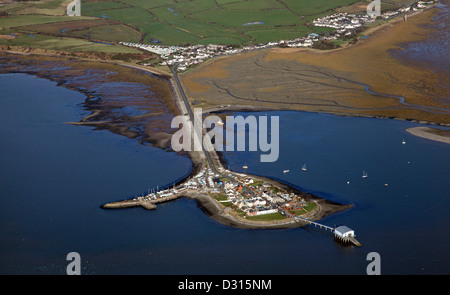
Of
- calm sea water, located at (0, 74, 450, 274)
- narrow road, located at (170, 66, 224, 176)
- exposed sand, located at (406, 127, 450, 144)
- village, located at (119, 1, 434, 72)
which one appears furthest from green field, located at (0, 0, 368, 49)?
exposed sand, located at (406, 127, 450, 144)

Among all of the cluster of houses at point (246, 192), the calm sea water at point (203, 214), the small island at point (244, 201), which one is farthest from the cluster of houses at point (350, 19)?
the small island at point (244, 201)

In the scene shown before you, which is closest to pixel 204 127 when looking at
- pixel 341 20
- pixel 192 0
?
pixel 341 20

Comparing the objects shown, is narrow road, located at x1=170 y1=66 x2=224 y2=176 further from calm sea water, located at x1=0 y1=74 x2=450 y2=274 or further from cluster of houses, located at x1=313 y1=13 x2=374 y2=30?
cluster of houses, located at x1=313 y1=13 x2=374 y2=30

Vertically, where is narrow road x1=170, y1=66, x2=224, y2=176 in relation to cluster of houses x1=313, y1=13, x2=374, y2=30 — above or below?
below

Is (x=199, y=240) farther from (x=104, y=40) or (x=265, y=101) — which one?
(x=104, y=40)

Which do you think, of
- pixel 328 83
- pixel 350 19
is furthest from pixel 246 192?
pixel 350 19

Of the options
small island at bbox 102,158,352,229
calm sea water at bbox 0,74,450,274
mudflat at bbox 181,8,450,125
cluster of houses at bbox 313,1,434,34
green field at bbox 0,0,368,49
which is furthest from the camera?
cluster of houses at bbox 313,1,434,34

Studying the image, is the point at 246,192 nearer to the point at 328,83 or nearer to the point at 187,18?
the point at 328,83

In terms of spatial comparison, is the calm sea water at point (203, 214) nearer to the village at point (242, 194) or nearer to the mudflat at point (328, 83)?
the village at point (242, 194)
